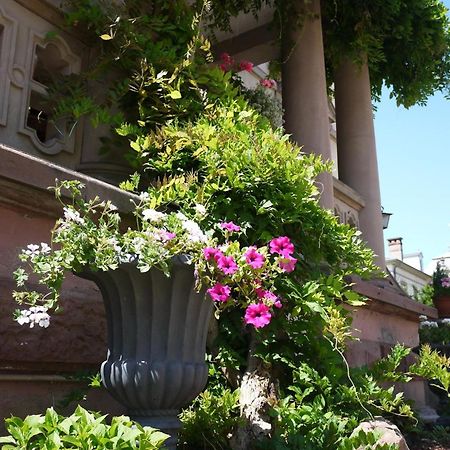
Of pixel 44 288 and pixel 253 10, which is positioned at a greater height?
Answer: pixel 253 10

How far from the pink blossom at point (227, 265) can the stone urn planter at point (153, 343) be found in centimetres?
12

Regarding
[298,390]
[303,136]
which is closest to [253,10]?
[303,136]

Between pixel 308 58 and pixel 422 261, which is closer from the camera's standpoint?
pixel 308 58

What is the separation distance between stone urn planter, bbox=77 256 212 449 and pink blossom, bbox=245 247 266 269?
0.83ft

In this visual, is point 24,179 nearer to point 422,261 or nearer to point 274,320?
point 274,320

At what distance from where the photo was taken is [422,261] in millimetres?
35062

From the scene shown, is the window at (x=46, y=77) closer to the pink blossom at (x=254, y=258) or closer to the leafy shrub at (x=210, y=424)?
the pink blossom at (x=254, y=258)

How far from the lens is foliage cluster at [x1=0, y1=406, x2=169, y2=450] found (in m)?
1.44

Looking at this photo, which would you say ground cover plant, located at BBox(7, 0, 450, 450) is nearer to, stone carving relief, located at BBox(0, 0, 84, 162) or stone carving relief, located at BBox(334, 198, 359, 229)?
stone carving relief, located at BBox(0, 0, 84, 162)

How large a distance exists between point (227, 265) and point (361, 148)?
429 cm

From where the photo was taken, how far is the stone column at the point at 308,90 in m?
4.73

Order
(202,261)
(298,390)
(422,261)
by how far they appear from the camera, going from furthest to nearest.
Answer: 1. (422,261)
2. (298,390)
3. (202,261)

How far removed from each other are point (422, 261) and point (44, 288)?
35460 millimetres

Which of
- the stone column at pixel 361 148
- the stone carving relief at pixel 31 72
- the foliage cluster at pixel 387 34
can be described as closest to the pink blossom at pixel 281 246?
the stone carving relief at pixel 31 72
